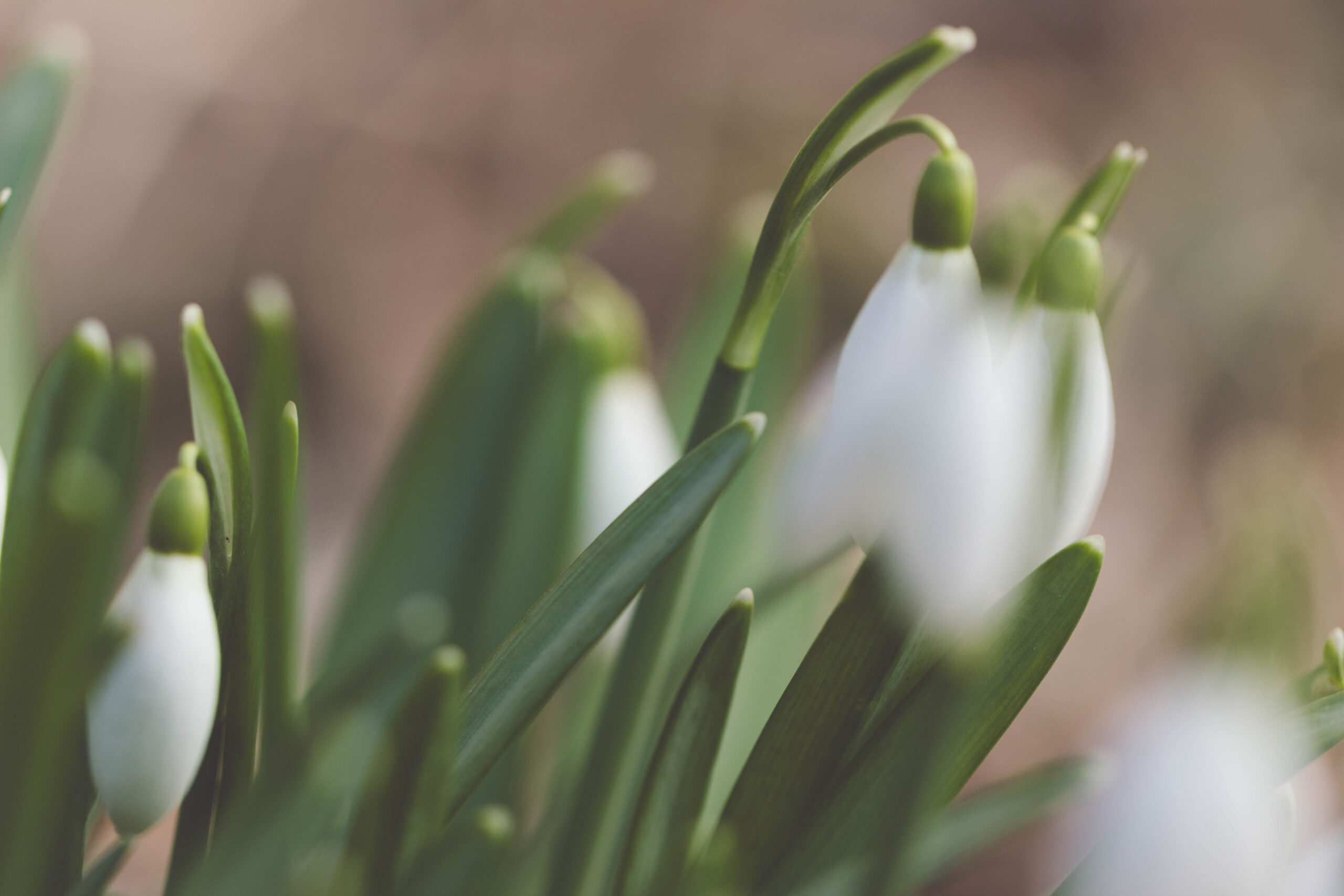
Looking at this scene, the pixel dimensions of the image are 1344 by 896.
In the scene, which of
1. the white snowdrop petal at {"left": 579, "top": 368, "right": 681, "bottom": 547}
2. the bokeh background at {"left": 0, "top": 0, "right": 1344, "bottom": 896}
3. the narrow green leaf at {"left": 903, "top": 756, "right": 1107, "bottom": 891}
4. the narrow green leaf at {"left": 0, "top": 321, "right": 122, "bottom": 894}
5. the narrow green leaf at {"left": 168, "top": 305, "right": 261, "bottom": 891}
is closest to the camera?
the narrow green leaf at {"left": 0, "top": 321, "right": 122, "bottom": 894}

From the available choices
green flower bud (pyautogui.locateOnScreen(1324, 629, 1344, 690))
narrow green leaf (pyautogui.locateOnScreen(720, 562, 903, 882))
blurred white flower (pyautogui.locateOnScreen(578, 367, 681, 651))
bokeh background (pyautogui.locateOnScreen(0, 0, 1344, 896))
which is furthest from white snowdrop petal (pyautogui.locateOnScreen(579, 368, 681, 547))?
bokeh background (pyautogui.locateOnScreen(0, 0, 1344, 896))

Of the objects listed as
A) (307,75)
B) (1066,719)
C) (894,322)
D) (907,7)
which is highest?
(907,7)

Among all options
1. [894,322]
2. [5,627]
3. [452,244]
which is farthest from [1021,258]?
[452,244]

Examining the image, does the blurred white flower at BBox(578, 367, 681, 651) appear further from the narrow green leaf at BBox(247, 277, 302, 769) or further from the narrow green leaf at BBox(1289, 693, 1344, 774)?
the narrow green leaf at BBox(1289, 693, 1344, 774)

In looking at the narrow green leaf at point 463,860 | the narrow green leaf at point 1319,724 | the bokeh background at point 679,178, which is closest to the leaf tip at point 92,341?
the narrow green leaf at point 463,860

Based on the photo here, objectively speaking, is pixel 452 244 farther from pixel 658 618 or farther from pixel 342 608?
pixel 658 618

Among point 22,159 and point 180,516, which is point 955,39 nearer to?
point 180,516
